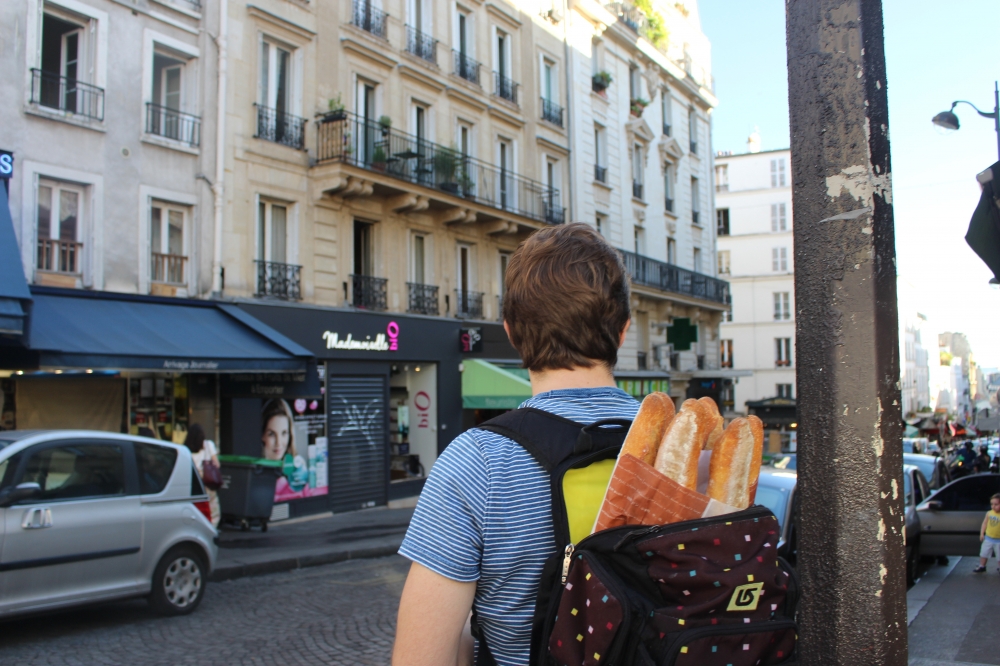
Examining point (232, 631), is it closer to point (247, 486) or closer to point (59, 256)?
point (247, 486)

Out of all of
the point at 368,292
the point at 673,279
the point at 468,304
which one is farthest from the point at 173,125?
the point at 673,279

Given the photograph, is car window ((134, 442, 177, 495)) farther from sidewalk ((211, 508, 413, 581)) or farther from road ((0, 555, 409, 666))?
sidewalk ((211, 508, 413, 581))

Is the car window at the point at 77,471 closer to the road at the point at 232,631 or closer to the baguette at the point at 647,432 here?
the road at the point at 232,631

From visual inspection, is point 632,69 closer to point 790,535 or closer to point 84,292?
point 84,292

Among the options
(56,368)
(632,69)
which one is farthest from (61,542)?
(632,69)

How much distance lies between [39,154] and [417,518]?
14.3 meters

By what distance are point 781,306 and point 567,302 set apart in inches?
2276

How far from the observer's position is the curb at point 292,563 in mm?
11195

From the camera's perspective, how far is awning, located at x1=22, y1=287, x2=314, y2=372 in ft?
40.4

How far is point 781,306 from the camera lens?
56.7 m

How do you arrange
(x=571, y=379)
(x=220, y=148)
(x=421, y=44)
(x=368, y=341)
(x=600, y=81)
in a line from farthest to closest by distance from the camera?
(x=600, y=81) → (x=421, y=44) → (x=368, y=341) → (x=220, y=148) → (x=571, y=379)


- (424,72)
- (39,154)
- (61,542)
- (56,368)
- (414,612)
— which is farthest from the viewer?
(424,72)

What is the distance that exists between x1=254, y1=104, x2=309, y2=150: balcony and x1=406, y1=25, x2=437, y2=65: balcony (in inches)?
180

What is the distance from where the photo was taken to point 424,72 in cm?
2150
